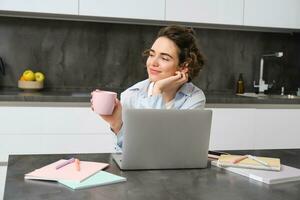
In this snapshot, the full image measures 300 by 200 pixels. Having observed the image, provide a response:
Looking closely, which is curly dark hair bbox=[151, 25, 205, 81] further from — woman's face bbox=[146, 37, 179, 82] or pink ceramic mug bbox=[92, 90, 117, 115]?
pink ceramic mug bbox=[92, 90, 117, 115]

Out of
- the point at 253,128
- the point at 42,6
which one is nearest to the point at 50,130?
the point at 42,6

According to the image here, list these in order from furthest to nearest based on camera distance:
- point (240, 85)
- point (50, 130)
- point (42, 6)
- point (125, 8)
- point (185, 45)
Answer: point (240, 85)
point (125, 8)
point (42, 6)
point (50, 130)
point (185, 45)

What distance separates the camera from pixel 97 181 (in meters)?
1.08

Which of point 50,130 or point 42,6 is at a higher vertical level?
point 42,6

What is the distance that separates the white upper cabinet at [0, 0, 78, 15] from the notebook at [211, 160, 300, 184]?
6.37 feet

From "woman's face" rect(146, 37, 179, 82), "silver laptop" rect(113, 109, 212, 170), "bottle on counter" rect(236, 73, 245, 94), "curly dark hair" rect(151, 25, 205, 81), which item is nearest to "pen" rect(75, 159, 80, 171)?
"silver laptop" rect(113, 109, 212, 170)

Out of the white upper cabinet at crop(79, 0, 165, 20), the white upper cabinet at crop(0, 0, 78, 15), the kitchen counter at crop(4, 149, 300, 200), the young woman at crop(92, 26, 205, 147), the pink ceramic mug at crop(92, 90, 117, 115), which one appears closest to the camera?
the kitchen counter at crop(4, 149, 300, 200)

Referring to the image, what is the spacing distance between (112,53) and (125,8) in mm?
492

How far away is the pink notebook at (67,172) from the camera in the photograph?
43.0 inches

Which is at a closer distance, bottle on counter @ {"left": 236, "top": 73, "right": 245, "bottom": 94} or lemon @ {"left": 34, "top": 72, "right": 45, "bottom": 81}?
lemon @ {"left": 34, "top": 72, "right": 45, "bottom": 81}

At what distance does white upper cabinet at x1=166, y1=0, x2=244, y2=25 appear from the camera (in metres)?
3.05

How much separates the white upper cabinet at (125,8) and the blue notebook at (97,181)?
1.94 m

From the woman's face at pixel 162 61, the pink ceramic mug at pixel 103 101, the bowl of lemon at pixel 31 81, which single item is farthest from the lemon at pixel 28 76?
the pink ceramic mug at pixel 103 101

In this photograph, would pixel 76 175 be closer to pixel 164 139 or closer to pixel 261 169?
pixel 164 139
